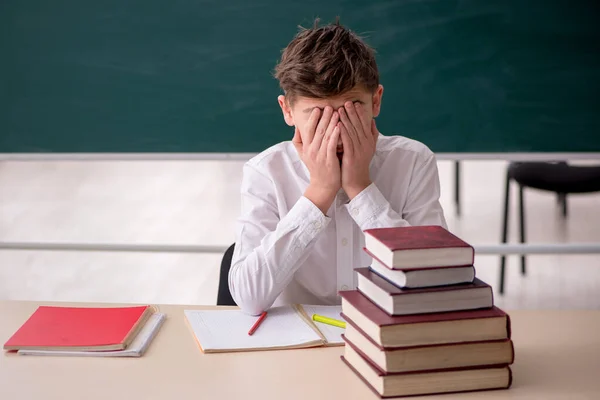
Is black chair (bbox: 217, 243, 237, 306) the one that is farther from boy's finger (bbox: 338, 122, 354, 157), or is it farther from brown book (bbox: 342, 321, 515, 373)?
brown book (bbox: 342, 321, 515, 373)

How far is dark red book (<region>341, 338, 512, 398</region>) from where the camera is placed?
129 centimetres

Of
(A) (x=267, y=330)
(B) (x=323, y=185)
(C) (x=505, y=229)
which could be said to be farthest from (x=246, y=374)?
(C) (x=505, y=229)

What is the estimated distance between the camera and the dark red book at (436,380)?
1.29 m

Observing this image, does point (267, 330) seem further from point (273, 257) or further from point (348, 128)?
point (348, 128)

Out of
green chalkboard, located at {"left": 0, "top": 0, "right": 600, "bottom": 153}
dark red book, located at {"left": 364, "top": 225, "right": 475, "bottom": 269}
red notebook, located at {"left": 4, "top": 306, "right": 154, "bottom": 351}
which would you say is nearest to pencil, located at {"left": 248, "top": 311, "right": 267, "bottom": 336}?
red notebook, located at {"left": 4, "top": 306, "right": 154, "bottom": 351}

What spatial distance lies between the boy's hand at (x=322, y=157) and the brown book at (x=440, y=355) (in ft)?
1.65

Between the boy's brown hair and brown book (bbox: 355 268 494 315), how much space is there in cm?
57

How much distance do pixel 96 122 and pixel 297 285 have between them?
152 cm

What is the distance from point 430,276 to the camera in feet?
4.31

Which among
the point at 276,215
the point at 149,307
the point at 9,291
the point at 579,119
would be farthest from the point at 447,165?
the point at 149,307

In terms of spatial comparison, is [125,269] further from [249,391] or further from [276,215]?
[249,391]

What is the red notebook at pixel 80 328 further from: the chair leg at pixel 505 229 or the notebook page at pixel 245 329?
the chair leg at pixel 505 229

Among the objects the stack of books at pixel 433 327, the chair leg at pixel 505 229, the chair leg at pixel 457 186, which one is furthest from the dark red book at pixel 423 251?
the chair leg at pixel 457 186

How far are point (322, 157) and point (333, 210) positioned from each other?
162 mm
